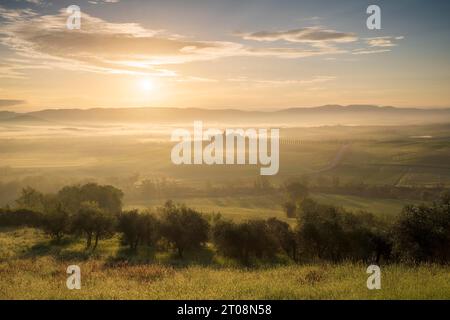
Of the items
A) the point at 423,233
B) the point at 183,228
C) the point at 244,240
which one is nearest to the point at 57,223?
the point at 183,228

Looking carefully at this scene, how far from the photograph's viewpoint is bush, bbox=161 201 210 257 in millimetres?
53406

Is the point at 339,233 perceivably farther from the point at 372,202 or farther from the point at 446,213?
the point at 372,202

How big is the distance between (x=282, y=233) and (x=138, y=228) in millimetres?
20772

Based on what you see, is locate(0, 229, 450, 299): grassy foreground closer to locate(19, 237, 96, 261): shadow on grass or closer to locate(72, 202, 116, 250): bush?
locate(19, 237, 96, 261): shadow on grass

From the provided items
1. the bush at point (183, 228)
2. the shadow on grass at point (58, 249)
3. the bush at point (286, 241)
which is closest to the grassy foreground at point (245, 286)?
the shadow on grass at point (58, 249)

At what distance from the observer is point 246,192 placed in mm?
154625

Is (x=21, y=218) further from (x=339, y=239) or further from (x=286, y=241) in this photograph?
(x=339, y=239)

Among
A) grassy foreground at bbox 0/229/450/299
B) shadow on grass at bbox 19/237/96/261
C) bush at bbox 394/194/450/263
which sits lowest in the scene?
shadow on grass at bbox 19/237/96/261

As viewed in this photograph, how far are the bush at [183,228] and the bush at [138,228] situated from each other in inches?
Result: 93.2

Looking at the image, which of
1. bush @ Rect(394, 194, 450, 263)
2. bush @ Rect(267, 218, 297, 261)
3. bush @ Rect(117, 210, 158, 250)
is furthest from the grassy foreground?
bush @ Rect(117, 210, 158, 250)

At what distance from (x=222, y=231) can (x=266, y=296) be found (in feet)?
118

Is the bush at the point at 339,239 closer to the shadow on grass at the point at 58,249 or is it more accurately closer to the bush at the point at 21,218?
the shadow on grass at the point at 58,249

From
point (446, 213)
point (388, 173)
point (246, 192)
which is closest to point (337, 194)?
point (246, 192)
